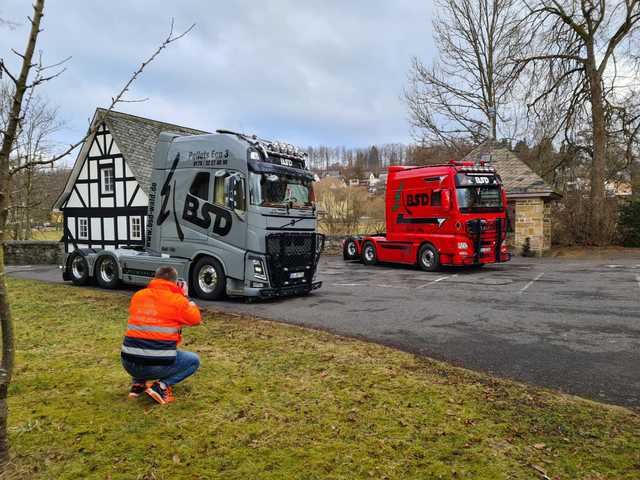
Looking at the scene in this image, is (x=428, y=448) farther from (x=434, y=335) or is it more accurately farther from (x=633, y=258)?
(x=633, y=258)

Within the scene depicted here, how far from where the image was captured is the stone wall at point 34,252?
80.5 ft

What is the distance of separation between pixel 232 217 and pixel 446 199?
7.43 metres

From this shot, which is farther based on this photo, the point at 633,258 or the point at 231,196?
the point at 633,258

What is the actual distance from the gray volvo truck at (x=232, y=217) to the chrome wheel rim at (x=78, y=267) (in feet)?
8.29

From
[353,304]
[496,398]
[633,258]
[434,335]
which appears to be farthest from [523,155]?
[496,398]

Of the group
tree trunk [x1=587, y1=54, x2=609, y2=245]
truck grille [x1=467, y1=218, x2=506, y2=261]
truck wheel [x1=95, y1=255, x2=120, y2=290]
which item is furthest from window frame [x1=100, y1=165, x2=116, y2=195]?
tree trunk [x1=587, y1=54, x2=609, y2=245]

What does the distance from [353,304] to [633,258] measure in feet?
47.4

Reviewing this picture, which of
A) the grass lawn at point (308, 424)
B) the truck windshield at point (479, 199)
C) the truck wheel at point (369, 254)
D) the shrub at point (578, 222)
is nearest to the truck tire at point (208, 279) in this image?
the grass lawn at point (308, 424)

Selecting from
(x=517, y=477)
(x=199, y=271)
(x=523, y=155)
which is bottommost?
(x=517, y=477)

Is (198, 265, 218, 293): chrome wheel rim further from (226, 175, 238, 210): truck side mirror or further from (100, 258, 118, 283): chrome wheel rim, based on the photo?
(100, 258, 118, 283): chrome wheel rim

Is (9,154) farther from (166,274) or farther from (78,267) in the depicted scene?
(78,267)

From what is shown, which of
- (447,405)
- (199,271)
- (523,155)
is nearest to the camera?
(447,405)

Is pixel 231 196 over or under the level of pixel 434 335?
over

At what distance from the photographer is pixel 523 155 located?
2902 cm
